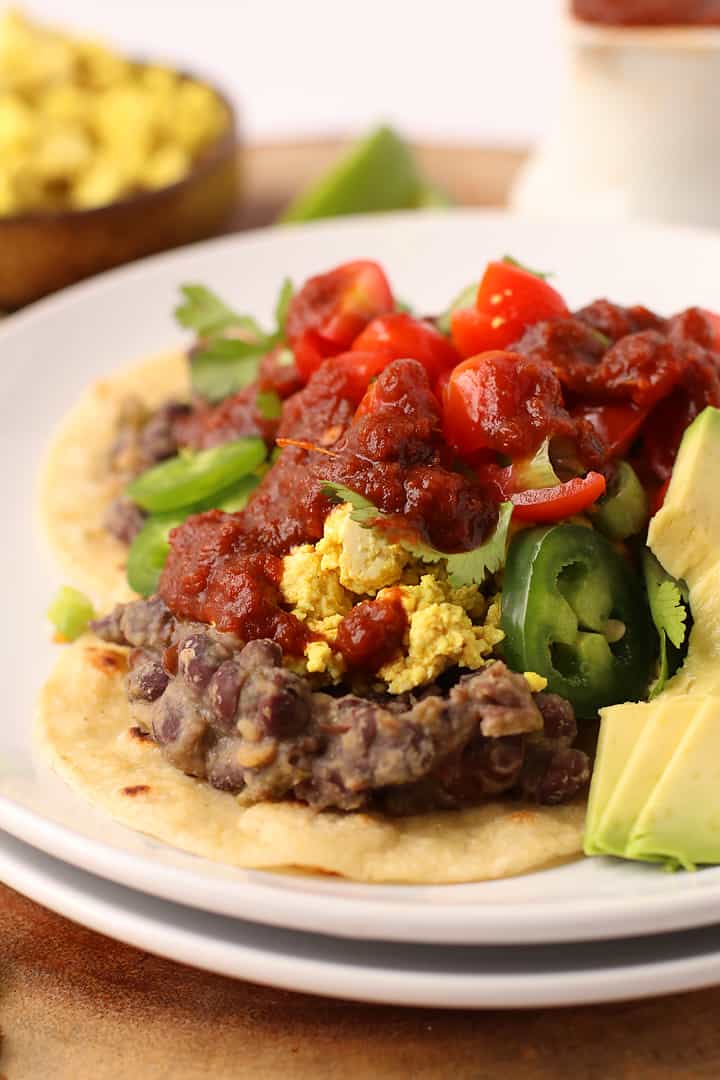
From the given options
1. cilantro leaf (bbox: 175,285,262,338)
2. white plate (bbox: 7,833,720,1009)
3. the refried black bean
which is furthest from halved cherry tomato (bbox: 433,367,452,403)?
white plate (bbox: 7,833,720,1009)

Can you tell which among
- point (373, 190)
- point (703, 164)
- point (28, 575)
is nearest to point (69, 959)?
point (28, 575)

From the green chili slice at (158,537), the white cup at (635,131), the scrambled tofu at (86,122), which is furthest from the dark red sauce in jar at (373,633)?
the white cup at (635,131)

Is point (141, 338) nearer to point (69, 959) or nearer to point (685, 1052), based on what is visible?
point (69, 959)

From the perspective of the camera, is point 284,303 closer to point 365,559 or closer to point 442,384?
point 442,384

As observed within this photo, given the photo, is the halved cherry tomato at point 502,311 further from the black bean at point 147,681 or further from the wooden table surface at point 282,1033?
the wooden table surface at point 282,1033

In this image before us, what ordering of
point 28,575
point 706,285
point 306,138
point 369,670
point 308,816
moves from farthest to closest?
point 306,138
point 706,285
point 28,575
point 369,670
point 308,816

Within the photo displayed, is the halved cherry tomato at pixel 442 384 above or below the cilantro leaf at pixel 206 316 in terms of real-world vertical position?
above

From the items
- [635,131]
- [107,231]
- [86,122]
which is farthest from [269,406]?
[86,122]
